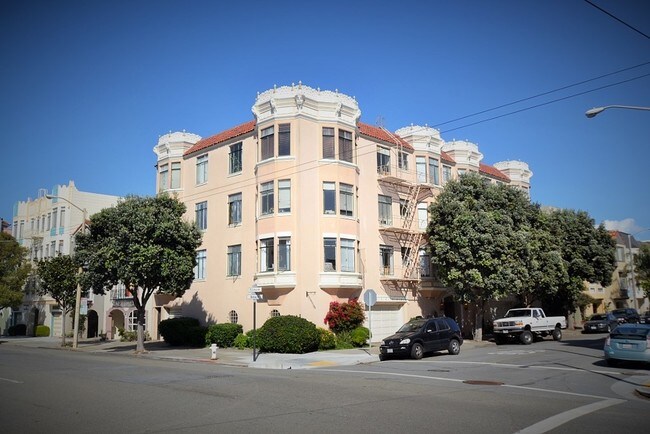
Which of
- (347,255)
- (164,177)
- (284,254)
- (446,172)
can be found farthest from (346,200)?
(164,177)

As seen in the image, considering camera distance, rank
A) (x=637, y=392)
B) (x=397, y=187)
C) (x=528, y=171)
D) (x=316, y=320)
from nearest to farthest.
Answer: (x=637, y=392) < (x=316, y=320) < (x=397, y=187) < (x=528, y=171)

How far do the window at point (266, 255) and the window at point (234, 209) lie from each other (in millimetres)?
3543

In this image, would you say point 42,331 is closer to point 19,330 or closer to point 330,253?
point 19,330

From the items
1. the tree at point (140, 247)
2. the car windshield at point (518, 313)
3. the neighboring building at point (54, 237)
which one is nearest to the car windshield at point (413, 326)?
the car windshield at point (518, 313)

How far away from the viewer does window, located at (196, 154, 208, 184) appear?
117 feet

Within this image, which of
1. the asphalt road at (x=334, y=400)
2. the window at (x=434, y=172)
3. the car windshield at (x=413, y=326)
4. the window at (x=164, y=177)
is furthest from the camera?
the window at (x=164, y=177)

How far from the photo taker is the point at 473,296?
31.7 meters

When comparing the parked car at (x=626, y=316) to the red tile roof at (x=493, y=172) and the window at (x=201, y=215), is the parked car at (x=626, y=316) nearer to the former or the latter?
the red tile roof at (x=493, y=172)

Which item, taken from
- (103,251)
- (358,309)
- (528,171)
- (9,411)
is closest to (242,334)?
(358,309)

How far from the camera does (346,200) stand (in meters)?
30.5

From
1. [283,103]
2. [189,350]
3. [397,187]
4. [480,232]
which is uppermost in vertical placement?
[283,103]

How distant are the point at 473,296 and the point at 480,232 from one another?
4026 millimetres

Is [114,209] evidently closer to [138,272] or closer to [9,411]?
[138,272]

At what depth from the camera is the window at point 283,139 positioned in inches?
1179
